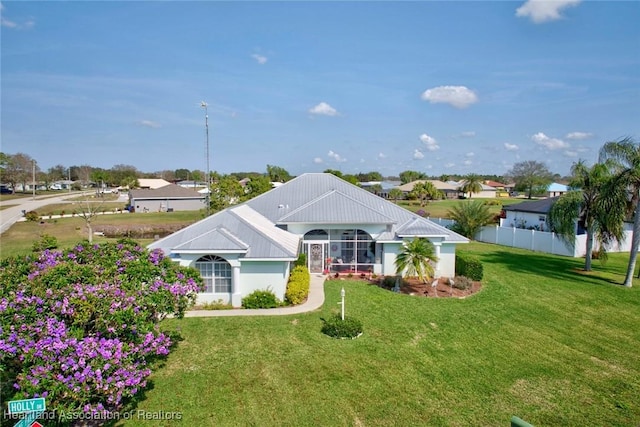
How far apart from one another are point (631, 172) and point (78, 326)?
84.1ft

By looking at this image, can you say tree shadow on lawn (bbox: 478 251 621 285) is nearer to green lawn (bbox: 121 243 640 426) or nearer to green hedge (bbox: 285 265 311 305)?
green lawn (bbox: 121 243 640 426)

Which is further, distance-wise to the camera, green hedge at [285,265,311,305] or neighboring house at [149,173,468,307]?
green hedge at [285,265,311,305]

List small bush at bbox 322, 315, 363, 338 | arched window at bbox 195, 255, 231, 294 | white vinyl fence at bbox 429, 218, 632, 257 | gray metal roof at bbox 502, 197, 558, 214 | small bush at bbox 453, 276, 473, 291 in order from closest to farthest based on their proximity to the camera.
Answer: small bush at bbox 322, 315, 363, 338 < arched window at bbox 195, 255, 231, 294 < small bush at bbox 453, 276, 473, 291 < white vinyl fence at bbox 429, 218, 632, 257 < gray metal roof at bbox 502, 197, 558, 214

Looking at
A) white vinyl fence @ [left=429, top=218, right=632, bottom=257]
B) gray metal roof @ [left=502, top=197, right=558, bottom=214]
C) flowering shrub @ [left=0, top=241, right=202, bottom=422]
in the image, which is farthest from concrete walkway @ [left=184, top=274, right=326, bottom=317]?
gray metal roof @ [left=502, top=197, right=558, bottom=214]

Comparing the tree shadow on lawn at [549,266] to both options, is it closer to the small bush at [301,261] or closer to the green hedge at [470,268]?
the green hedge at [470,268]

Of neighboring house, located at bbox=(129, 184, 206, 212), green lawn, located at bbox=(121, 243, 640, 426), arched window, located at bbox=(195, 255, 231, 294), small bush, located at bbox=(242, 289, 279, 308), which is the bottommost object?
green lawn, located at bbox=(121, 243, 640, 426)

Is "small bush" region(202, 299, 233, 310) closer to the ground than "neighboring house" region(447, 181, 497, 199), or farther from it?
closer to the ground

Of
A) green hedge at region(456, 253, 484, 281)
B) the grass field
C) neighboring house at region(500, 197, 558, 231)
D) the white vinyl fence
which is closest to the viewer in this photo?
green hedge at region(456, 253, 484, 281)

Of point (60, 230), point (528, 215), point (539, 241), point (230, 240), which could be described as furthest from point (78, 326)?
point (60, 230)

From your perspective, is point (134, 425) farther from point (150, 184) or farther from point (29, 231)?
point (150, 184)

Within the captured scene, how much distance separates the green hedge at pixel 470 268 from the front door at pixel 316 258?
8.80 metres

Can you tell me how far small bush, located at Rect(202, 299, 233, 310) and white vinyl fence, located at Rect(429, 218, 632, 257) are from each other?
80.3 ft

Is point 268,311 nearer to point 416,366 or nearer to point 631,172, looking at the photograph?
point 416,366

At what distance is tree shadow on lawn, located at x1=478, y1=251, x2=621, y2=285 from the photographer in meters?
24.5
